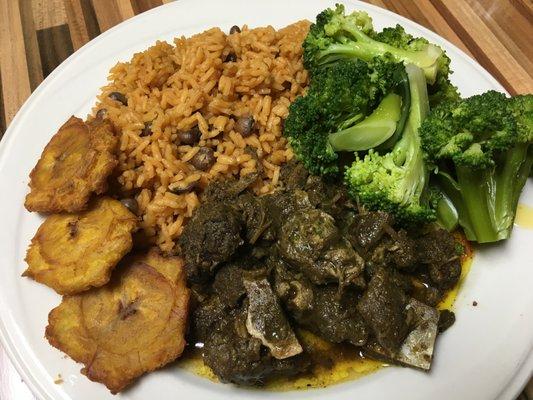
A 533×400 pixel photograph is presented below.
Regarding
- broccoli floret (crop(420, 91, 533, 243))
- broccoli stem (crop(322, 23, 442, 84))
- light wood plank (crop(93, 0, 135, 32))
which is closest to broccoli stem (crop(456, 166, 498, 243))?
broccoli floret (crop(420, 91, 533, 243))

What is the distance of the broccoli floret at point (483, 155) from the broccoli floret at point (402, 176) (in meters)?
0.13

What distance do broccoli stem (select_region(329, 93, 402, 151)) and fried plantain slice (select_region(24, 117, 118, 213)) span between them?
5.54 feet

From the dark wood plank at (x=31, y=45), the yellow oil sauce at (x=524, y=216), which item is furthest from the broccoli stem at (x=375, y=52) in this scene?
the dark wood plank at (x=31, y=45)

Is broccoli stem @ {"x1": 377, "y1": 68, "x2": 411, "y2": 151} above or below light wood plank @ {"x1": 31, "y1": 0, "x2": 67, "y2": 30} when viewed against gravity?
below

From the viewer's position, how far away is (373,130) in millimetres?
3377

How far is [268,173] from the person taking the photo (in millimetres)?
3752

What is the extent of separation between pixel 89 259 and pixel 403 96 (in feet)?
8.45

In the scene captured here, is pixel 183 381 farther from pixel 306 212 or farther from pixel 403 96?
pixel 403 96

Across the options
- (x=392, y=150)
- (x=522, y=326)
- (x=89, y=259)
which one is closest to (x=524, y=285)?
(x=522, y=326)

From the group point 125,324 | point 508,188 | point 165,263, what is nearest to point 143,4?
point 165,263

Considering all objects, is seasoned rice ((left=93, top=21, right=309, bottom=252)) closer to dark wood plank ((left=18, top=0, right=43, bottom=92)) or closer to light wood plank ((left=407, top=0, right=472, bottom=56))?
dark wood plank ((left=18, top=0, right=43, bottom=92))

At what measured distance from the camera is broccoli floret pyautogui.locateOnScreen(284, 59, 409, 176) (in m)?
3.37

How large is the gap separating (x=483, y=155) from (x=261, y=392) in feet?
7.34

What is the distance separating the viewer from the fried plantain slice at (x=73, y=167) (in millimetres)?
3189
